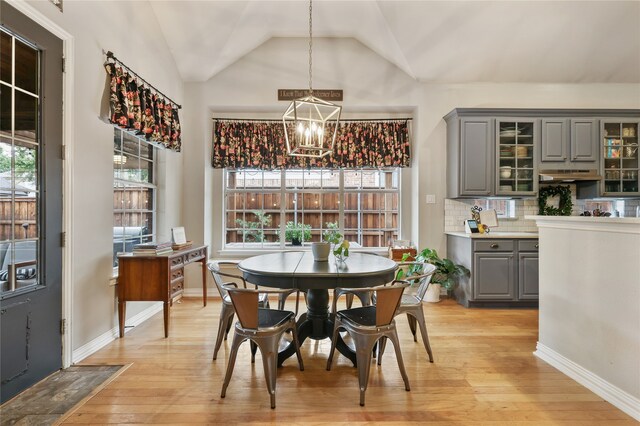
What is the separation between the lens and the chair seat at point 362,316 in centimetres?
219

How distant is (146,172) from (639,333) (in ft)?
14.8

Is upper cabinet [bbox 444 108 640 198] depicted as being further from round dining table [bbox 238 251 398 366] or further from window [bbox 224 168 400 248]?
round dining table [bbox 238 251 398 366]

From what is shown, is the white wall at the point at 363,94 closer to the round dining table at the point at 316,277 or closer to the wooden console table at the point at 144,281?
the wooden console table at the point at 144,281

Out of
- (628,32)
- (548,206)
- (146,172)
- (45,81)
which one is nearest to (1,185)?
(45,81)

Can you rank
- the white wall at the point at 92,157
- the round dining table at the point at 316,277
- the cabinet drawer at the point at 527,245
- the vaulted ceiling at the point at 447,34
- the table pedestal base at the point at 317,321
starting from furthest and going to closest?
the cabinet drawer at the point at 527,245 < the vaulted ceiling at the point at 447,34 < the table pedestal base at the point at 317,321 < the white wall at the point at 92,157 < the round dining table at the point at 316,277

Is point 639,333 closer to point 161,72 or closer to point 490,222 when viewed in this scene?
point 490,222

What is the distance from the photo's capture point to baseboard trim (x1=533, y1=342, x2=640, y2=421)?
195cm

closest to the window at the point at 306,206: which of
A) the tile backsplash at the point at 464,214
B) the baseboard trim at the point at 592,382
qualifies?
the tile backsplash at the point at 464,214

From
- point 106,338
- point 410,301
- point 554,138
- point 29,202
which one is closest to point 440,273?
point 410,301

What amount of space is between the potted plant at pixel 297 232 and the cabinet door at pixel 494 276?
230 centimetres

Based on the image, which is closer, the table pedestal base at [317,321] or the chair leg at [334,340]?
the chair leg at [334,340]

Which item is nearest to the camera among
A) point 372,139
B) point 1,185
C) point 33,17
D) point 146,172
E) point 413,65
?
point 1,185

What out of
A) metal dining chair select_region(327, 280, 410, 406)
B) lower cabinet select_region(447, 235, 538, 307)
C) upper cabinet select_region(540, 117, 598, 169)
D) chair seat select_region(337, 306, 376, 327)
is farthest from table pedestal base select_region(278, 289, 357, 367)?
upper cabinet select_region(540, 117, 598, 169)

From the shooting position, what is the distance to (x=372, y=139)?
188 inches
